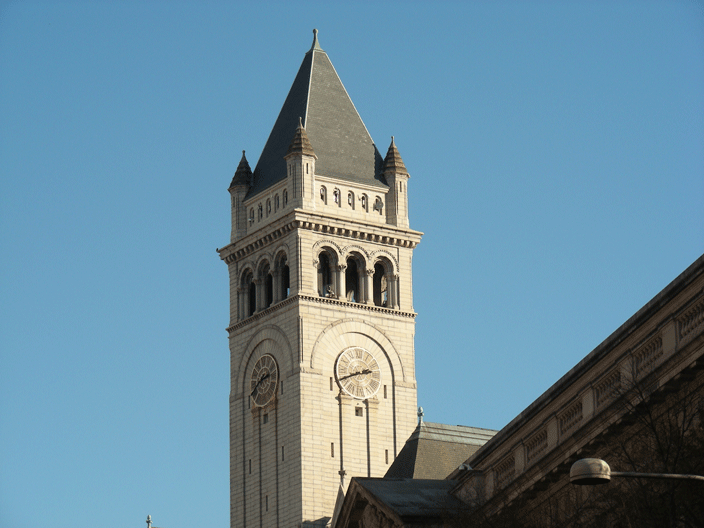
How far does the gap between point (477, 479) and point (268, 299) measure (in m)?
45.0

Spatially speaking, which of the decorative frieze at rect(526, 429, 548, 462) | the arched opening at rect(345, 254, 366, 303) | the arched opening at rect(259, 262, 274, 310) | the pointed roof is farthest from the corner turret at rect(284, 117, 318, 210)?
the decorative frieze at rect(526, 429, 548, 462)

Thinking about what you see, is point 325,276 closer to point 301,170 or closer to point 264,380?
point 301,170

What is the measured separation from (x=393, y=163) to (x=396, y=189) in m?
1.62

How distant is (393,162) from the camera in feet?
317

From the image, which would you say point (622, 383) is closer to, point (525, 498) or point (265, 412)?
point (525, 498)

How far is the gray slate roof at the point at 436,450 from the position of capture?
80.2m

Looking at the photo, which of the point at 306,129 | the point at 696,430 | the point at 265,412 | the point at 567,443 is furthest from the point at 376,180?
the point at 696,430

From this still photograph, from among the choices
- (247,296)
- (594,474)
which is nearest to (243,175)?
(247,296)

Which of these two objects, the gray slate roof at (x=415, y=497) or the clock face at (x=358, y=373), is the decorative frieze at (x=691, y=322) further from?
the clock face at (x=358, y=373)

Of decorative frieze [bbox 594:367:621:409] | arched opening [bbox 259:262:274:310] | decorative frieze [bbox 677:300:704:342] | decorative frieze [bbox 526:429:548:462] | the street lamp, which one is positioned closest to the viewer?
the street lamp

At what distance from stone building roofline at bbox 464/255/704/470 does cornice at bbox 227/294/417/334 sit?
40.9 metres

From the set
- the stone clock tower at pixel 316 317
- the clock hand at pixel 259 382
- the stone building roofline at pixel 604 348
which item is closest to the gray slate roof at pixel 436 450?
the stone clock tower at pixel 316 317

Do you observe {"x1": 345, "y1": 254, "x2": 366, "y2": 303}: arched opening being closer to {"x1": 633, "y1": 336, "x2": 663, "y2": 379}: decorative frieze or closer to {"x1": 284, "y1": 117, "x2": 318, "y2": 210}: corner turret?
{"x1": 284, "y1": 117, "x2": 318, "y2": 210}: corner turret

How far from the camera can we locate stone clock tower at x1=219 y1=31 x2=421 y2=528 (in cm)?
8950
